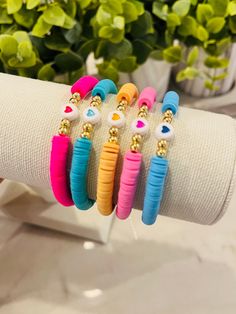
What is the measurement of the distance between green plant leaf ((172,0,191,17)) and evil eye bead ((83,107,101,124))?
1.00ft

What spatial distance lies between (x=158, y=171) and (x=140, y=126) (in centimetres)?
4

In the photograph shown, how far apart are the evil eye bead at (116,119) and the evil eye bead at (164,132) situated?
0.10 ft

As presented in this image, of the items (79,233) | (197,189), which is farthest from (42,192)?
(197,189)

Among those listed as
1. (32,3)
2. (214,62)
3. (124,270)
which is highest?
(32,3)

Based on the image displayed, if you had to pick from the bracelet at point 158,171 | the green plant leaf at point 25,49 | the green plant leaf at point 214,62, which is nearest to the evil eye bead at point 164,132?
the bracelet at point 158,171

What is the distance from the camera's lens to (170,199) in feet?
1.10

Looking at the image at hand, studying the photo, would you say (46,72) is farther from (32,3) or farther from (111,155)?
(111,155)

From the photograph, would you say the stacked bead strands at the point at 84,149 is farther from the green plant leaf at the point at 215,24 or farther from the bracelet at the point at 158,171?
the green plant leaf at the point at 215,24

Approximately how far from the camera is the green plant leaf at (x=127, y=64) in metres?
0.56

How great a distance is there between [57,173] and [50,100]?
69mm

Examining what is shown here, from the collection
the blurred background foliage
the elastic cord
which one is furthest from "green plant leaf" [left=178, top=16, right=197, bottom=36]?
the elastic cord

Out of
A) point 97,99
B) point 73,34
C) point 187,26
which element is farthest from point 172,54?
point 97,99

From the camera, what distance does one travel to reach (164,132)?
314 mm

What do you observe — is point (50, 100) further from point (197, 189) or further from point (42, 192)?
point (42, 192)
